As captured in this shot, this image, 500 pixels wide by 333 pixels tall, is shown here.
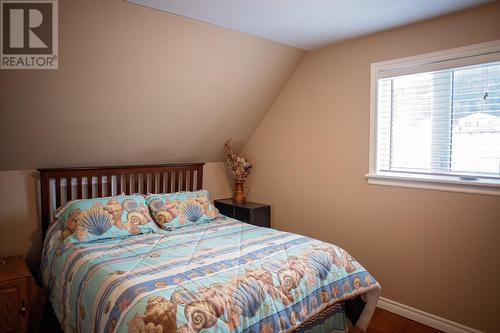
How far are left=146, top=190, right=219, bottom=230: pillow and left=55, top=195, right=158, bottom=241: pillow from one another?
0.08 metres

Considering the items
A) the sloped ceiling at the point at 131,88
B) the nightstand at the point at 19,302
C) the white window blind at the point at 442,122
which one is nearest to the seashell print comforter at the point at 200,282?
the nightstand at the point at 19,302

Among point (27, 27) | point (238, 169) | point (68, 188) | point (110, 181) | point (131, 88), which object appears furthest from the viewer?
point (238, 169)

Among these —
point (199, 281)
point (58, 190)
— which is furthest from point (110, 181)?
point (199, 281)

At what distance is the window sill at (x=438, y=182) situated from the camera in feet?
7.66

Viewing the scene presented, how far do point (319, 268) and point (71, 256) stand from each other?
1585mm

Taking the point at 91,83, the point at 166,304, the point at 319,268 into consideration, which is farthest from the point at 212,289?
the point at 91,83

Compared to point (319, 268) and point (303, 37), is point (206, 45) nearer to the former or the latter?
point (303, 37)

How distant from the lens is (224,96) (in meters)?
3.37

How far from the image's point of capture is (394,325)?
8.66 ft

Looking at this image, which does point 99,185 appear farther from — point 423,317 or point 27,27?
Result: point 423,317

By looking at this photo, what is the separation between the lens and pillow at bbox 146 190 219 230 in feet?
9.31

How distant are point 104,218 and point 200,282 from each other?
1.20 m

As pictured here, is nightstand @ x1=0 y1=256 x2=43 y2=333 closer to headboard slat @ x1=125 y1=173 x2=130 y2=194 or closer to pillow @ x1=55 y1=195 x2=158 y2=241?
pillow @ x1=55 y1=195 x2=158 y2=241

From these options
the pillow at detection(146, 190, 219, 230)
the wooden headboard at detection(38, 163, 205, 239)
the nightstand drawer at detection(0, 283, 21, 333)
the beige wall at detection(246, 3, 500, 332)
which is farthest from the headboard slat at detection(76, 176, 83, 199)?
the beige wall at detection(246, 3, 500, 332)
